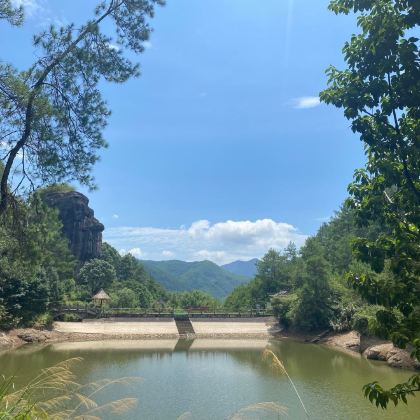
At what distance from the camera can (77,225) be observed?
63812mm

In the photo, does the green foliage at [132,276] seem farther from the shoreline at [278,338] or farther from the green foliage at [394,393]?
the green foliage at [394,393]

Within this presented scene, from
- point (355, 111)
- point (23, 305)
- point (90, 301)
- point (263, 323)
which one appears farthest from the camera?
point (90, 301)

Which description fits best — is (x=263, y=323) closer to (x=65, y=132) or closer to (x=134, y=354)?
(x=134, y=354)

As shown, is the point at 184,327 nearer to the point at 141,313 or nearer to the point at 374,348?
the point at 141,313

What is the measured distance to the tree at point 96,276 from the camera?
52125 mm

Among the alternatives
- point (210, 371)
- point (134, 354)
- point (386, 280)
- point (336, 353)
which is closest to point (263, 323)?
point (336, 353)

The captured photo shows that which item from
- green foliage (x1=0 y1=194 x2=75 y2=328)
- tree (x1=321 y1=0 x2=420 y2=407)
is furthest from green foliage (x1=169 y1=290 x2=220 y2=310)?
tree (x1=321 y1=0 x2=420 y2=407)

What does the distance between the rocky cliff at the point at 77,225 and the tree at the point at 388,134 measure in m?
62.5

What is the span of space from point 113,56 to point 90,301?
129 ft

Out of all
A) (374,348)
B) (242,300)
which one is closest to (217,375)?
(374,348)

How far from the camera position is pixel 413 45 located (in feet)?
11.6

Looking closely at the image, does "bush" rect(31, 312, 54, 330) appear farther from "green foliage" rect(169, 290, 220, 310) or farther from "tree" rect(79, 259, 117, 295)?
"green foliage" rect(169, 290, 220, 310)

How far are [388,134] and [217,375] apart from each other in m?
17.4

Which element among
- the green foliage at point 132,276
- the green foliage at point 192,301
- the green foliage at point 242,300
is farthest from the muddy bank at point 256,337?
the green foliage at point 192,301
